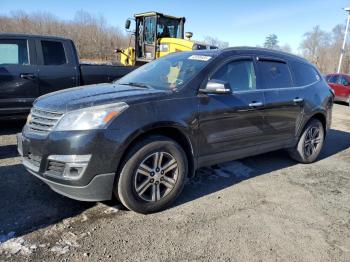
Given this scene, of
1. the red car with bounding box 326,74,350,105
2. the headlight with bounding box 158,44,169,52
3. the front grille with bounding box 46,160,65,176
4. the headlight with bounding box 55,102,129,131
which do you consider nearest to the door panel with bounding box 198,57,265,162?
the headlight with bounding box 55,102,129,131

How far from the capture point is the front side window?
4.32 m

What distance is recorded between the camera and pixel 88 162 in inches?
127

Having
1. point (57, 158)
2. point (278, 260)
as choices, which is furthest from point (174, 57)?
point (278, 260)

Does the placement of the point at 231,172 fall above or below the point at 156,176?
below

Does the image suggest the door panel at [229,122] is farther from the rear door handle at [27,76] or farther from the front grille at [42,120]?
the rear door handle at [27,76]

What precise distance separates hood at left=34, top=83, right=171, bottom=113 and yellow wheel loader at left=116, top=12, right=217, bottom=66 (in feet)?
27.9

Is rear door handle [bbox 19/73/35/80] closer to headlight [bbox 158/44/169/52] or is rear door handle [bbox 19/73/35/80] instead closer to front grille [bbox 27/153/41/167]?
front grille [bbox 27/153/41/167]

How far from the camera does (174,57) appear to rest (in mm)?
4844

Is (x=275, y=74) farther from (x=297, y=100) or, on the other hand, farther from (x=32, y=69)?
(x=32, y=69)

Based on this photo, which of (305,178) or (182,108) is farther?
(305,178)

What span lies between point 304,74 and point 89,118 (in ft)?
12.8

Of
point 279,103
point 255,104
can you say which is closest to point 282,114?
point 279,103

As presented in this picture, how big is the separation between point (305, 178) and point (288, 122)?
886 mm

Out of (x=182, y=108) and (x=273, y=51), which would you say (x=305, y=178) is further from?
(x=182, y=108)
